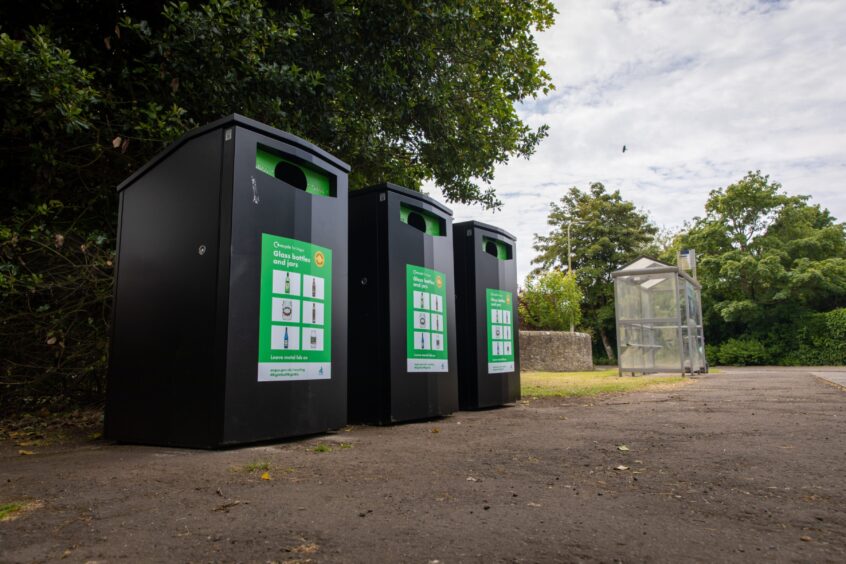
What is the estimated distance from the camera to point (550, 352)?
1697 cm

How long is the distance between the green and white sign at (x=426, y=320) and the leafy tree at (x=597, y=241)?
104 feet

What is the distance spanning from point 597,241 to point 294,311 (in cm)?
3667

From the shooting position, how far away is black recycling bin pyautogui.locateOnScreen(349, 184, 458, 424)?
4.55 metres

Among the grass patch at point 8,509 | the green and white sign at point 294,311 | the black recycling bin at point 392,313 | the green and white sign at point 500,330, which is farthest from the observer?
the green and white sign at point 500,330

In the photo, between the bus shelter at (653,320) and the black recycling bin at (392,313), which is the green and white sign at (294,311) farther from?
the bus shelter at (653,320)

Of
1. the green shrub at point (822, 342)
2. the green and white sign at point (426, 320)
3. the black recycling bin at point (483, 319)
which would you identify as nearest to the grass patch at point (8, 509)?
the green and white sign at point (426, 320)

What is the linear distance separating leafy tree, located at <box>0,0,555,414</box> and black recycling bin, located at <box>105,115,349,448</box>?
1.28 metres

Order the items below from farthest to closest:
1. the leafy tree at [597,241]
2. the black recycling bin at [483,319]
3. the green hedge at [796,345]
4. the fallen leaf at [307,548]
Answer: the leafy tree at [597,241]
the green hedge at [796,345]
the black recycling bin at [483,319]
the fallen leaf at [307,548]

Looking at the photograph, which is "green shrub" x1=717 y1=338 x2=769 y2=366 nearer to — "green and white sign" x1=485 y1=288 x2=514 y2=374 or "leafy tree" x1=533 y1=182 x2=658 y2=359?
"leafy tree" x1=533 y1=182 x2=658 y2=359

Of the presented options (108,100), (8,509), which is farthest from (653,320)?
(8,509)

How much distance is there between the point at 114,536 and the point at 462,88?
24.3ft

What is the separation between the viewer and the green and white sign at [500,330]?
6.09 metres

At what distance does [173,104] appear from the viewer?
5051 millimetres

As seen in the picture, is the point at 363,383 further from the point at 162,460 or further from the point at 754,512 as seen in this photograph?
the point at 754,512
